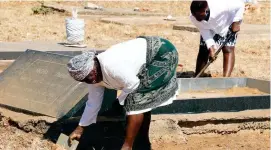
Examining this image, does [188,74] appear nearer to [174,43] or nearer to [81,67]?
[174,43]

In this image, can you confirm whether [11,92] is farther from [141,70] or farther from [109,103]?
→ [141,70]

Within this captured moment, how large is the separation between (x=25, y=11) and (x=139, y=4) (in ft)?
14.5

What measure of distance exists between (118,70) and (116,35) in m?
7.01

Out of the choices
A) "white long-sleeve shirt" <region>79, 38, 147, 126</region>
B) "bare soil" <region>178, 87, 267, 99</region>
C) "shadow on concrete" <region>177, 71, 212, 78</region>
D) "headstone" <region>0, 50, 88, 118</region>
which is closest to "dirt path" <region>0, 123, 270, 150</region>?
"headstone" <region>0, 50, 88, 118</region>

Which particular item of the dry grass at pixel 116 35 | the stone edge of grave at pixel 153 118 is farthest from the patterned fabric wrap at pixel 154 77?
the dry grass at pixel 116 35

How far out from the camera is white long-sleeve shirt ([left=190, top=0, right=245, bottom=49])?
19.5 ft

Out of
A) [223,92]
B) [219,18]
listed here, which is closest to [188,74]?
[223,92]

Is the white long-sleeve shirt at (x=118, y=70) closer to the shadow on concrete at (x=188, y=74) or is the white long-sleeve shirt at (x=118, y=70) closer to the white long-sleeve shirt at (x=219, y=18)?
the white long-sleeve shirt at (x=219, y=18)

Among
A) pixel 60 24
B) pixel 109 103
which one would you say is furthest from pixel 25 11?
pixel 109 103

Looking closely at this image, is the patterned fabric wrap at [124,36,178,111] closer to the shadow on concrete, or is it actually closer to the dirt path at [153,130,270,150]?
the dirt path at [153,130,270,150]

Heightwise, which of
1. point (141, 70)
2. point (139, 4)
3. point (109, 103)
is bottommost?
point (139, 4)

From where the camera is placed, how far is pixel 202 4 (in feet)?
18.5

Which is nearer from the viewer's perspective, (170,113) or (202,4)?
(170,113)

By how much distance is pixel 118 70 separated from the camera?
3.85m
